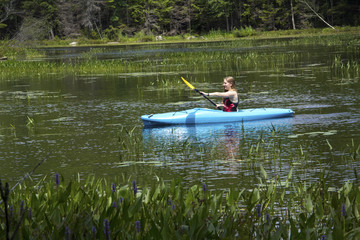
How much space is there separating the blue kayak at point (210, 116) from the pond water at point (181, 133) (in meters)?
0.21

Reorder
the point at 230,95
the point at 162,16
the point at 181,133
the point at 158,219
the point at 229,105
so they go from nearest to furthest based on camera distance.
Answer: the point at 158,219, the point at 181,133, the point at 230,95, the point at 229,105, the point at 162,16

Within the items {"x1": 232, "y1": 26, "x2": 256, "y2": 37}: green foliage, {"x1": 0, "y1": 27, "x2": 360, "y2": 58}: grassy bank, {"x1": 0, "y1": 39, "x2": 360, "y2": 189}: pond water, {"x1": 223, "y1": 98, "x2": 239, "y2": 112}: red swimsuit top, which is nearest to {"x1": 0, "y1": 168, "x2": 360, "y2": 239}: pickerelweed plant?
{"x1": 0, "y1": 39, "x2": 360, "y2": 189}: pond water

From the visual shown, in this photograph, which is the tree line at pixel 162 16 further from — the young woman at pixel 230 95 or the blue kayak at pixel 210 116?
the blue kayak at pixel 210 116

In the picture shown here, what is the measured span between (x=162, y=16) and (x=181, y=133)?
67.0 meters

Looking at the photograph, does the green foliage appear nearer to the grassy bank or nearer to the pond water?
the grassy bank

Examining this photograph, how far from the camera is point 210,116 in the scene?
1237 centimetres

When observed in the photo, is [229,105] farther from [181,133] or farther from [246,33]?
[246,33]

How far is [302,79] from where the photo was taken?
63.9 ft

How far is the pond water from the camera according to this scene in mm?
8172

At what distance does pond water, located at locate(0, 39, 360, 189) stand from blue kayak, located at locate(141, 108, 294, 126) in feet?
0.68

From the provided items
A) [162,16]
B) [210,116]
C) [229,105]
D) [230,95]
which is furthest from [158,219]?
[162,16]

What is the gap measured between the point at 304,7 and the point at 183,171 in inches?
2372

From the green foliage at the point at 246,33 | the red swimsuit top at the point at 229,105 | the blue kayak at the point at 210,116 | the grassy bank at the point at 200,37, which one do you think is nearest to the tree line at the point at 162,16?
the grassy bank at the point at 200,37

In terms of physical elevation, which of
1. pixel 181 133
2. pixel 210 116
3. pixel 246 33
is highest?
pixel 246 33
